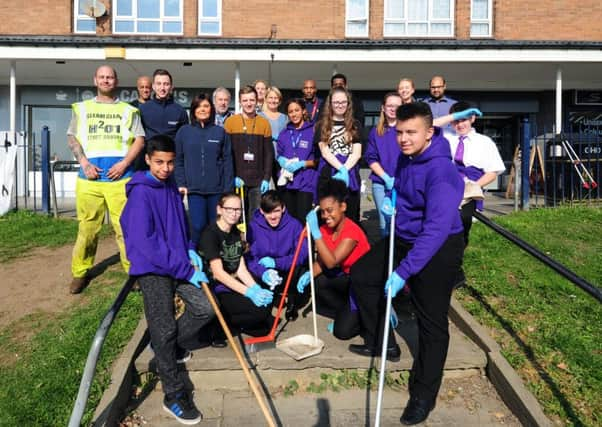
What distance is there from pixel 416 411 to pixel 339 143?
2.74 metres

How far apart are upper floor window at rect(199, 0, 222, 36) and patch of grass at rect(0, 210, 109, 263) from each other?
7.26 meters

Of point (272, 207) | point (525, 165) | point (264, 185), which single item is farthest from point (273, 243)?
point (525, 165)

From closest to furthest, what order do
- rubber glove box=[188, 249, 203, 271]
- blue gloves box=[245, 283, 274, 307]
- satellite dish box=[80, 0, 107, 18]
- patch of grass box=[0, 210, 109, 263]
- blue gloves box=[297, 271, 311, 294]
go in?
rubber glove box=[188, 249, 203, 271] → blue gloves box=[245, 283, 274, 307] → blue gloves box=[297, 271, 311, 294] → patch of grass box=[0, 210, 109, 263] → satellite dish box=[80, 0, 107, 18]

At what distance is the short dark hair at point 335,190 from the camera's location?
4.43 metres

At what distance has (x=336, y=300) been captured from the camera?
4.66m

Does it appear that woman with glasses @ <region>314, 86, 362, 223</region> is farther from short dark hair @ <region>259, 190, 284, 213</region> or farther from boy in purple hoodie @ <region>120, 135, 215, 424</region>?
boy in purple hoodie @ <region>120, 135, 215, 424</region>

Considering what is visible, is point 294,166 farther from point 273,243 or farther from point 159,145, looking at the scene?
point 159,145

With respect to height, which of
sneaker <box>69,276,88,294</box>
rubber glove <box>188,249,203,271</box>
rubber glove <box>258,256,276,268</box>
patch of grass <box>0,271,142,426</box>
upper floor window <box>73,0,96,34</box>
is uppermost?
upper floor window <box>73,0,96,34</box>

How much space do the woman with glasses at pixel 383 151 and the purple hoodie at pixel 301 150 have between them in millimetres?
661

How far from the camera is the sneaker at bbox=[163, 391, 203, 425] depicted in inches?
135

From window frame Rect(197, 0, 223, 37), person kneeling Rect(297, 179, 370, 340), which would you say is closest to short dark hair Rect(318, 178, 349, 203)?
person kneeling Rect(297, 179, 370, 340)

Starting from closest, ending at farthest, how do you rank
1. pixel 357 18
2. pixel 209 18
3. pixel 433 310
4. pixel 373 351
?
pixel 433 310 < pixel 373 351 < pixel 209 18 < pixel 357 18

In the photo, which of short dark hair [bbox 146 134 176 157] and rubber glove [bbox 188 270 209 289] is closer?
short dark hair [bbox 146 134 176 157]

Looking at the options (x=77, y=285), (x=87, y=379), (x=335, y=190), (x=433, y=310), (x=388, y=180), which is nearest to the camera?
(x=87, y=379)
